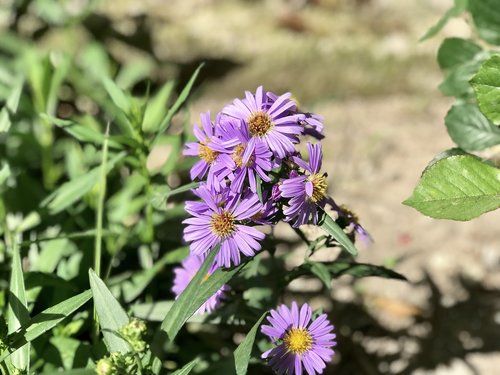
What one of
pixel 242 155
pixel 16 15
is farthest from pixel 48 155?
pixel 242 155

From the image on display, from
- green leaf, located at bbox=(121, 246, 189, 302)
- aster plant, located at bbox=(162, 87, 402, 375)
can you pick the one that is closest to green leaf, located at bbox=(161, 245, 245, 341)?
aster plant, located at bbox=(162, 87, 402, 375)

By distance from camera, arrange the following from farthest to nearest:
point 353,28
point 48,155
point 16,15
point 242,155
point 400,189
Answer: point 353,28 → point 16,15 → point 400,189 → point 48,155 → point 242,155

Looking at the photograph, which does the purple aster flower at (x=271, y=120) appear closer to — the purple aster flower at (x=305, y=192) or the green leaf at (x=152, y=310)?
the purple aster flower at (x=305, y=192)

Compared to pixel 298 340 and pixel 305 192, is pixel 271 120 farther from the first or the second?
pixel 298 340

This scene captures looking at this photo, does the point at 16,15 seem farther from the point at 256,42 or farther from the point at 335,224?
the point at 335,224

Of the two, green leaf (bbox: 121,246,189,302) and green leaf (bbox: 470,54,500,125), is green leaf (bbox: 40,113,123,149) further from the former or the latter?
green leaf (bbox: 470,54,500,125)

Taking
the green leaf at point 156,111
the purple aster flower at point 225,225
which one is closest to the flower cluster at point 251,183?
the purple aster flower at point 225,225
